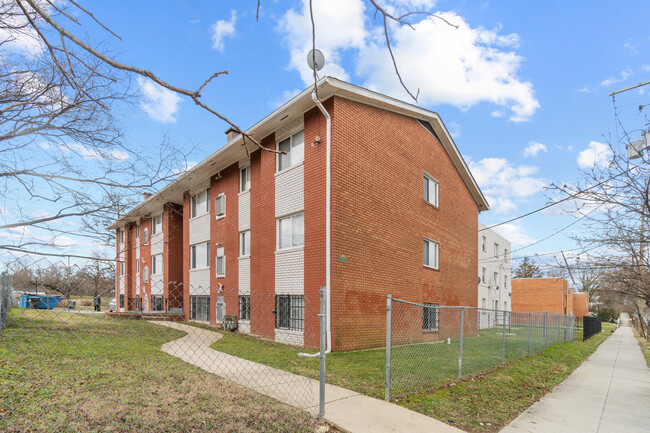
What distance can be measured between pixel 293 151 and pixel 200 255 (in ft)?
31.1

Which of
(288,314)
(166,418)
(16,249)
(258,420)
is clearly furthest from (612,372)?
(16,249)

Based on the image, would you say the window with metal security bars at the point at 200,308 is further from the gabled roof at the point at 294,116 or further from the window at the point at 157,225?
the window at the point at 157,225

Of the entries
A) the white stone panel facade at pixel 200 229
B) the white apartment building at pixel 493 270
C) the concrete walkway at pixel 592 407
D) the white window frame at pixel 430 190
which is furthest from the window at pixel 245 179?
the white apartment building at pixel 493 270

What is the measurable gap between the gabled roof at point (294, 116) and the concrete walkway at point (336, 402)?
376cm

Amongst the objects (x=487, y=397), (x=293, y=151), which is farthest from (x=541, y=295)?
(x=487, y=397)

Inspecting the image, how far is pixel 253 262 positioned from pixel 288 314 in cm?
285

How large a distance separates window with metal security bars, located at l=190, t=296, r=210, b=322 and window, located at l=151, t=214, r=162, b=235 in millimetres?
7688

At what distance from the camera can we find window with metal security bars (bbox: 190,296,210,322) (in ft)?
62.9

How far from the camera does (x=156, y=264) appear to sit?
86.6 feet

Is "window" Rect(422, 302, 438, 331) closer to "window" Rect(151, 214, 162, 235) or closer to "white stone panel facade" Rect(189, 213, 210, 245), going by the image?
"white stone panel facade" Rect(189, 213, 210, 245)

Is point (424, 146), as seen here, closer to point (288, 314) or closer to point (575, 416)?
point (288, 314)

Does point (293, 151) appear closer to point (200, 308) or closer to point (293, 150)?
point (293, 150)

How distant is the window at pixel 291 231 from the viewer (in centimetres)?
1287

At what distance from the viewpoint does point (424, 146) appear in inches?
652
